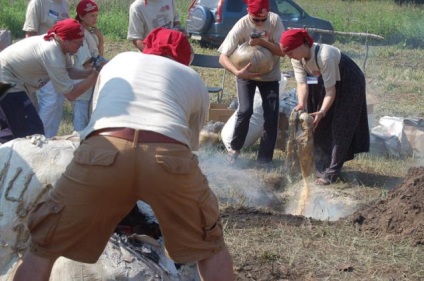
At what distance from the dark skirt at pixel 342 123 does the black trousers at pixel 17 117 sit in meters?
2.70

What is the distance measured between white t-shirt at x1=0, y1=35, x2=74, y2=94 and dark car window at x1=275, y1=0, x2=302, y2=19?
1365 cm

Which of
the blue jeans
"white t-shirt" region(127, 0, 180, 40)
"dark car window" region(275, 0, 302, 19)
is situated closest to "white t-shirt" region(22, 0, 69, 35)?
"white t-shirt" region(127, 0, 180, 40)

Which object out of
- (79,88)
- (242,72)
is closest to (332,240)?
(79,88)

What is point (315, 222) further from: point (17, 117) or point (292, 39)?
point (17, 117)

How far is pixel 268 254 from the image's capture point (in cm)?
550

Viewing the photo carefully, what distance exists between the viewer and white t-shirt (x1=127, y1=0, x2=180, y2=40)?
8727 mm

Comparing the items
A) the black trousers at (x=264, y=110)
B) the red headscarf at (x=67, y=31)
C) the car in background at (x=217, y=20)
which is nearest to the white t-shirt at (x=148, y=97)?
the red headscarf at (x=67, y=31)

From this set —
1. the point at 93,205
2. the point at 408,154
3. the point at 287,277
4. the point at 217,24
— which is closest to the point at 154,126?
the point at 93,205

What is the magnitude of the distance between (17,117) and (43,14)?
2.21 metres

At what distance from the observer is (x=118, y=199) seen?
3.78 meters

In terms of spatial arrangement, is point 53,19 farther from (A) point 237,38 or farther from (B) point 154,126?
(B) point 154,126

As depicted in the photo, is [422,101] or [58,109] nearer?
[58,109]

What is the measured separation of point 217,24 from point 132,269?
15183 millimetres

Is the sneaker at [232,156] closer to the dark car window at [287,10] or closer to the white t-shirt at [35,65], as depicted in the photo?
the white t-shirt at [35,65]
